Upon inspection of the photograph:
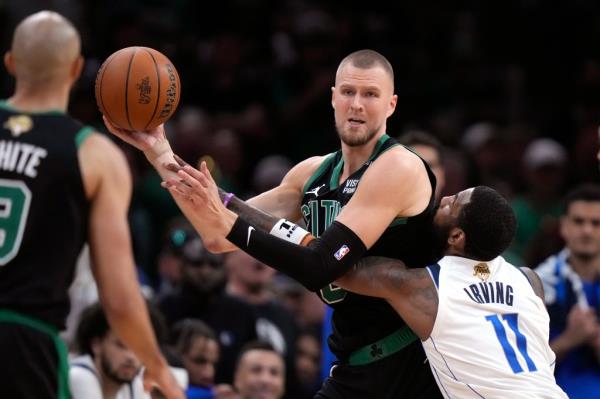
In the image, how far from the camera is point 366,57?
235 inches

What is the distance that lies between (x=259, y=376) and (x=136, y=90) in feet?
11.1

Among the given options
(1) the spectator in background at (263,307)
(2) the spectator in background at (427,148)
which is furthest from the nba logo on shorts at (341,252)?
(1) the spectator in background at (263,307)

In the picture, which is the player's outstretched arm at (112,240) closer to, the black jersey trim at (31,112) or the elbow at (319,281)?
the black jersey trim at (31,112)

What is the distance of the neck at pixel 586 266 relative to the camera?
858 centimetres

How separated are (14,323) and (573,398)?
4648 mm

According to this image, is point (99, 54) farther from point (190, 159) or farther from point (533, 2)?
point (533, 2)

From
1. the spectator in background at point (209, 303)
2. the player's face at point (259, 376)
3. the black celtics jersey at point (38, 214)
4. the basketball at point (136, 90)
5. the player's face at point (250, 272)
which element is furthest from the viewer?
the player's face at point (250, 272)

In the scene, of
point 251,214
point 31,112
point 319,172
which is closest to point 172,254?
point 319,172

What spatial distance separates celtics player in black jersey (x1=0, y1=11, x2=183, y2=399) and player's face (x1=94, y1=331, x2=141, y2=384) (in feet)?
6.64

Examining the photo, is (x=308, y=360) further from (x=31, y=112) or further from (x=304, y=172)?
(x=31, y=112)

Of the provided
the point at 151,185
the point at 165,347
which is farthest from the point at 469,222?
the point at 151,185

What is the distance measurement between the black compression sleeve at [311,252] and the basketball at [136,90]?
0.70 m

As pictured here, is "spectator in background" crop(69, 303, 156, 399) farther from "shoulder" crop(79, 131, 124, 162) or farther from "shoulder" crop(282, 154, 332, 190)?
"shoulder" crop(79, 131, 124, 162)

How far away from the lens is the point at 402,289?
5461mm
